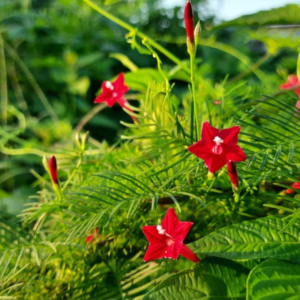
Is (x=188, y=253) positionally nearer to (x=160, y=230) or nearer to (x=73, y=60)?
(x=160, y=230)

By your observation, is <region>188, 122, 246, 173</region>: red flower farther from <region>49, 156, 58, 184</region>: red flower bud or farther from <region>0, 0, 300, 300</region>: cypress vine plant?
<region>49, 156, 58, 184</region>: red flower bud

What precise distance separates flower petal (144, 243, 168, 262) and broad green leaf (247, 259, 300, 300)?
0.16 ft

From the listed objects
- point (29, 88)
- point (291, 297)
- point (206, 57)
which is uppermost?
point (206, 57)

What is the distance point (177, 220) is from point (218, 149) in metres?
0.05

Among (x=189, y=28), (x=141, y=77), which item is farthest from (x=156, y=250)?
(x=141, y=77)

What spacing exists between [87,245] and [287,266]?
0.14m

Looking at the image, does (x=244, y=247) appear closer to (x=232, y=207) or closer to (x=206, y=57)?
(x=232, y=207)

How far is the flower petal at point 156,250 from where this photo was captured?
0.22 metres

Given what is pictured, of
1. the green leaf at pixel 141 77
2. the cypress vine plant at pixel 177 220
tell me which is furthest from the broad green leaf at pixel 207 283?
the green leaf at pixel 141 77

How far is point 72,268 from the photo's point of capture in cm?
28

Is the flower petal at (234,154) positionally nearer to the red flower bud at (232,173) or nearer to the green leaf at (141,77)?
the red flower bud at (232,173)

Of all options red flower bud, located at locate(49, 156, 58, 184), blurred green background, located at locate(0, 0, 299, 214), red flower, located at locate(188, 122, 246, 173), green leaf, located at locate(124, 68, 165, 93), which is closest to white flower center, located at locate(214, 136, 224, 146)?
red flower, located at locate(188, 122, 246, 173)

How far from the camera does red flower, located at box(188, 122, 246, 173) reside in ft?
0.69

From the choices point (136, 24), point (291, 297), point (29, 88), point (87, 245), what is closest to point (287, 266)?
point (291, 297)
